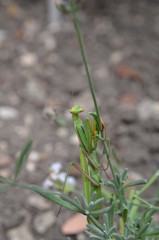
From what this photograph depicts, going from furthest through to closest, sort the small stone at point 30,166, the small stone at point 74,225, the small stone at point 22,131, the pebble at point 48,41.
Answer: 1. the pebble at point 48,41
2. the small stone at point 22,131
3. the small stone at point 30,166
4. the small stone at point 74,225

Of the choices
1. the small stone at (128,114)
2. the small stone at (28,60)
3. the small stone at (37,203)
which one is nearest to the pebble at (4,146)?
the small stone at (37,203)

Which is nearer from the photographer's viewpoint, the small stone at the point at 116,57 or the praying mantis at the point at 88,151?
the praying mantis at the point at 88,151

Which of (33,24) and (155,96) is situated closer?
(155,96)

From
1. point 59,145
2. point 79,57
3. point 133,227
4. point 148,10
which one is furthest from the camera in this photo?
point 148,10

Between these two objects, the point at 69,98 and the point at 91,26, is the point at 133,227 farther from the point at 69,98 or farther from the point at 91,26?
the point at 91,26

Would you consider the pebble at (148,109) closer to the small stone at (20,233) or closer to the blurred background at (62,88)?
the blurred background at (62,88)

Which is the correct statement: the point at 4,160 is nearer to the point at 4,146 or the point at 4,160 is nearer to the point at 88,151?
the point at 4,146

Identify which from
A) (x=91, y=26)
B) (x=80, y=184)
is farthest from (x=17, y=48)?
(x=80, y=184)

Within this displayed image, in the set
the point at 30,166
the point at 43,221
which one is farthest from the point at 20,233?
the point at 30,166
